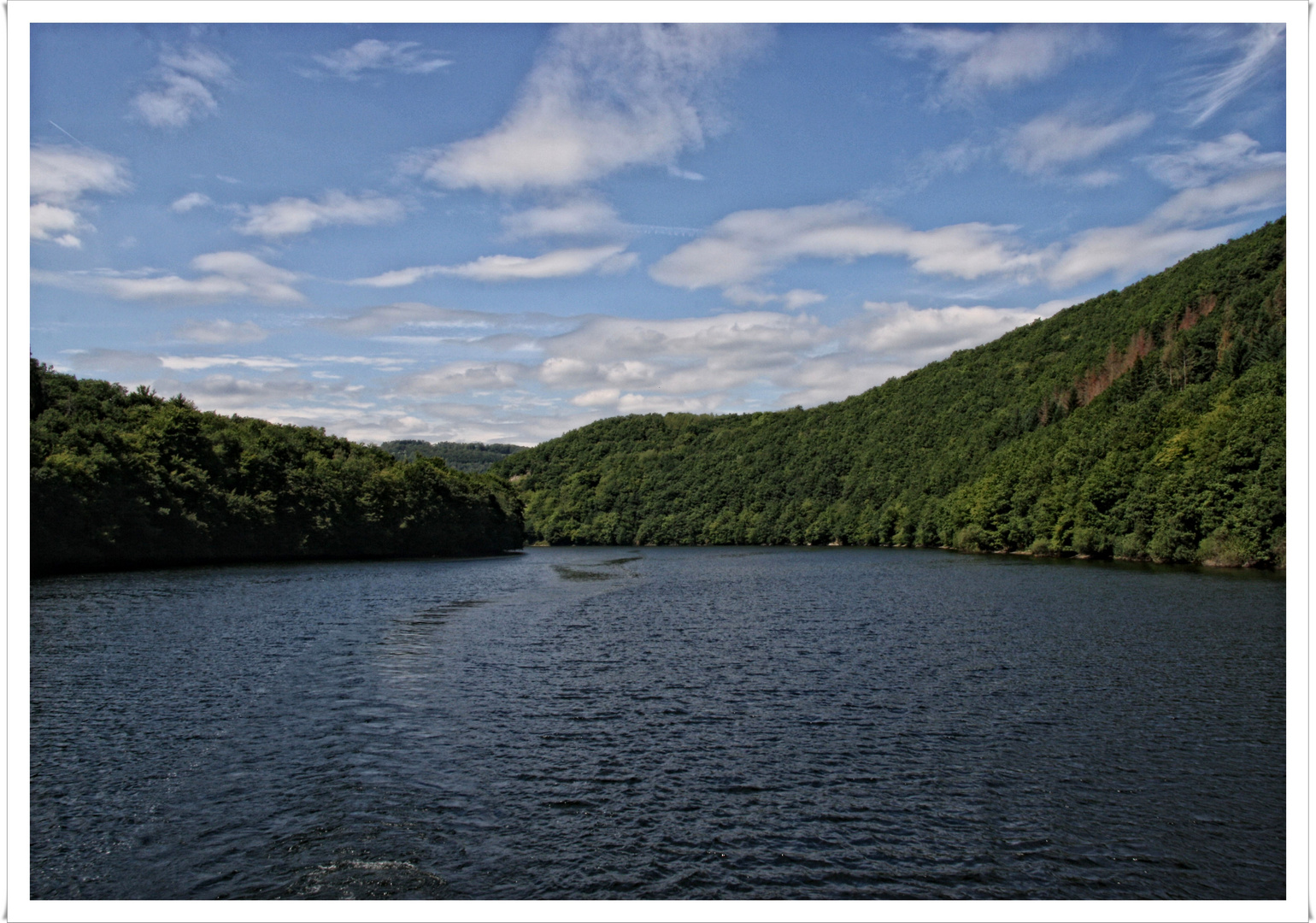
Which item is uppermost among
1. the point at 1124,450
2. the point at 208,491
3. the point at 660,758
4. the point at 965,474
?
the point at 1124,450

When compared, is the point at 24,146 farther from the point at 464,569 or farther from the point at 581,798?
the point at 464,569

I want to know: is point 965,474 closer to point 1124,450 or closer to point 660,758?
point 1124,450

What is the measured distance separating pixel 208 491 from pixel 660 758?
89.6m

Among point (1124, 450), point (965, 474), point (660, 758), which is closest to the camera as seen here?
point (660, 758)

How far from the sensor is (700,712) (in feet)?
79.6

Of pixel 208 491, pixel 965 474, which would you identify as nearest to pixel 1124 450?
pixel 965 474

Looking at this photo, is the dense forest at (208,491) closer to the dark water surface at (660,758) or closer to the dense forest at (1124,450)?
the dark water surface at (660,758)

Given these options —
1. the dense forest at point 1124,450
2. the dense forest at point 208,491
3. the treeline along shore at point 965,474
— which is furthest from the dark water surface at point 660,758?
the dense forest at point 1124,450

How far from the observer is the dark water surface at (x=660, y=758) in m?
14.2

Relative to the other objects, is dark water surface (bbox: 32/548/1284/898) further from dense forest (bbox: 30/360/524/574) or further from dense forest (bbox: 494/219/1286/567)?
dense forest (bbox: 494/219/1286/567)

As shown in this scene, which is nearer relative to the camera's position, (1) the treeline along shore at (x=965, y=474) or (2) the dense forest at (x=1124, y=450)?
(1) the treeline along shore at (x=965, y=474)

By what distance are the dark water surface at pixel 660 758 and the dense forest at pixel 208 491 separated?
36.3 metres

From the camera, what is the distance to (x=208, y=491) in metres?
93.2
